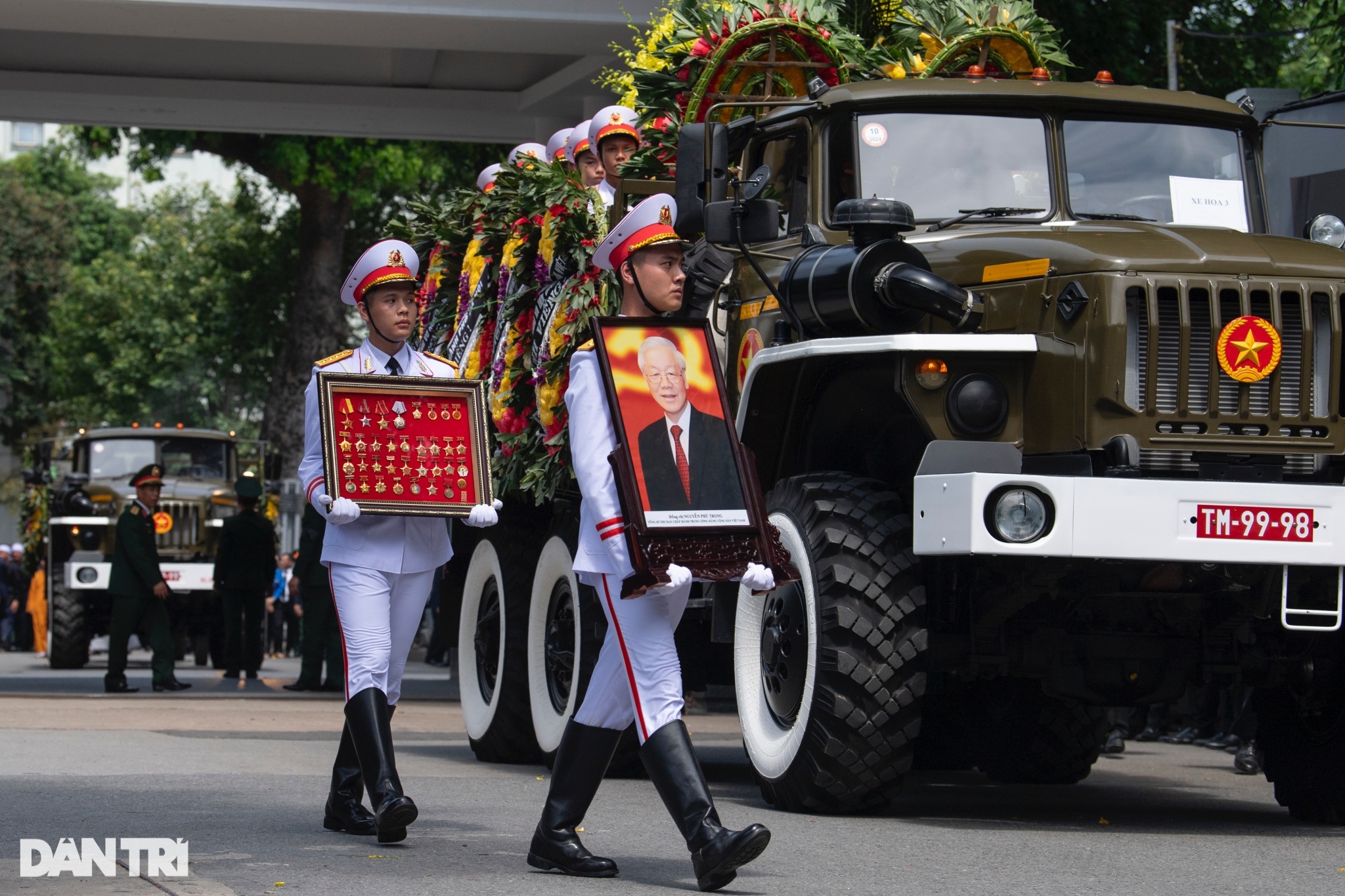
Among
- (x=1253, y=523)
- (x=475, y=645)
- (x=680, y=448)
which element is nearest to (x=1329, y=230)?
(x=1253, y=523)

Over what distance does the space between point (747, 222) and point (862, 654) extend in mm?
2002

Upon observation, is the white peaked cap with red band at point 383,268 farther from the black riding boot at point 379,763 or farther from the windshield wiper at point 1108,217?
the windshield wiper at point 1108,217

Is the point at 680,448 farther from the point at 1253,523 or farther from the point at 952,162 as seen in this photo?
the point at 952,162

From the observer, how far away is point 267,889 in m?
5.83

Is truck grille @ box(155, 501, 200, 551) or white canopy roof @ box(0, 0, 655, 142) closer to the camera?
white canopy roof @ box(0, 0, 655, 142)

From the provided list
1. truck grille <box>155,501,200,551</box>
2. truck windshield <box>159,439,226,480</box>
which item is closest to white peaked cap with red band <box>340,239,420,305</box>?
truck grille <box>155,501,200,551</box>

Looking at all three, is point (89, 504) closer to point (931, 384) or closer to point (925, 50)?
point (925, 50)

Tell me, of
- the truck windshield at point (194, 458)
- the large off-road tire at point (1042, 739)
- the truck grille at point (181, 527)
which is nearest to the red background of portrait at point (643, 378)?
the large off-road tire at point (1042, 739)

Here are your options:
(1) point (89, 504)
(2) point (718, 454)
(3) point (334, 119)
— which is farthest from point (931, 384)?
(1) point (89, 504)

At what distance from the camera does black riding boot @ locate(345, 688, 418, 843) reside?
677 centimetres

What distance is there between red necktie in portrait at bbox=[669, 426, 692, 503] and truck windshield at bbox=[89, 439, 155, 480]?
18.9 metres

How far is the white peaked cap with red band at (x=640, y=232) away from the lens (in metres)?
6.53

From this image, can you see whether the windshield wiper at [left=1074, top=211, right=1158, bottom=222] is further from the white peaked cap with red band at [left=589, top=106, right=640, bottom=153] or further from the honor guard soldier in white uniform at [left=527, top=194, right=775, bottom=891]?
the honor guard soldier in white uniform at [left=527, top=194, right=775, bottom=891]

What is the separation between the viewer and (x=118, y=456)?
79.8 ft
